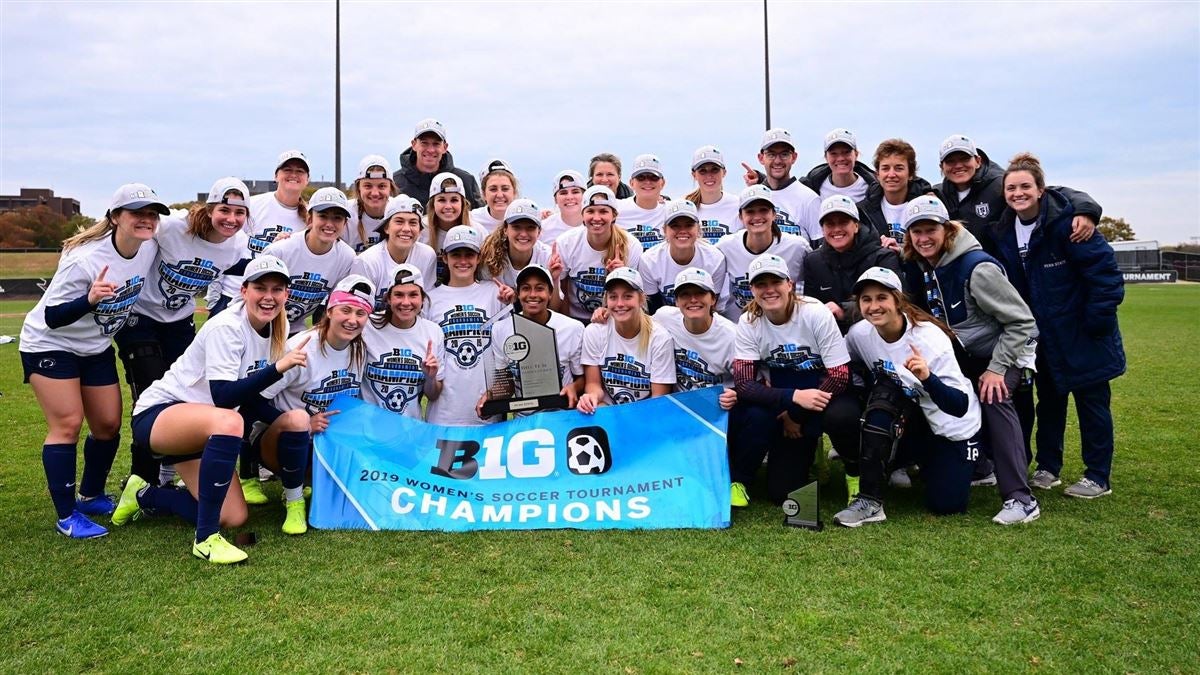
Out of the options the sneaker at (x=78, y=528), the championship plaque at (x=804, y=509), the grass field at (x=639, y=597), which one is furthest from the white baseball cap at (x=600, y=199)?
the sneaker at (x=78, y=528)

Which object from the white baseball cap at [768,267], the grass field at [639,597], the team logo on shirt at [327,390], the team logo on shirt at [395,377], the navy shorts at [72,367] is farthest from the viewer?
the team logo on shirt at [395,377]

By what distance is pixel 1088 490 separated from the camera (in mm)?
5598

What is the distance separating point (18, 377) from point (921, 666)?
13.5 meters

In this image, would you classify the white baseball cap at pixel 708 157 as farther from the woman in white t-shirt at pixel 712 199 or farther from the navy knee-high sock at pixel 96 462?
the navy knee-high sock at pixel 96 462

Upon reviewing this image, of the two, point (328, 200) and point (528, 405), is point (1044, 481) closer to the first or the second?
point (528, 405)

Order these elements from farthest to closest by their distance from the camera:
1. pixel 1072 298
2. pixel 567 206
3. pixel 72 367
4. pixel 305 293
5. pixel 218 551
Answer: pixel 567 206, pixel 305 293, pixel 1072 298, pixel 72 367, pixel 218 551

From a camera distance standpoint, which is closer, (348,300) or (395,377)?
(348,300)

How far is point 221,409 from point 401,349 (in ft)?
4.00

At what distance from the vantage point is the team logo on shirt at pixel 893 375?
5.23 meters

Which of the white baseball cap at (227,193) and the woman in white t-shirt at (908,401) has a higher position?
the white baseball cap at (227,193)

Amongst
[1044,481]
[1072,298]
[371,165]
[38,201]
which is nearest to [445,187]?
[371,165]

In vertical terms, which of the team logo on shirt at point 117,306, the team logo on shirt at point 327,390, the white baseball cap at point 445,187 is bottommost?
the team logo on shirt at point 327,390

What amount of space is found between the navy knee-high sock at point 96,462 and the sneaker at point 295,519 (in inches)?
54.1

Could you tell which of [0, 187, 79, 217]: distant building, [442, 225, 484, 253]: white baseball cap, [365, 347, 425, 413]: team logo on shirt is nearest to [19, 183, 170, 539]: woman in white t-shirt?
[365, 347, 425, 413]: team logo on shirt
